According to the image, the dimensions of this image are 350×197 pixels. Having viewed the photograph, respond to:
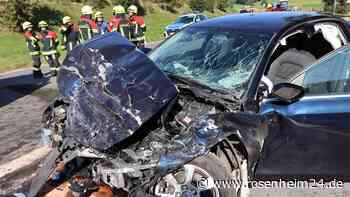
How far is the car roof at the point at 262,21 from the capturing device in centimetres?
400

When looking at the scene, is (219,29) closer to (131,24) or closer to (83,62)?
(83,62)

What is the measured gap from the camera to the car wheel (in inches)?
126

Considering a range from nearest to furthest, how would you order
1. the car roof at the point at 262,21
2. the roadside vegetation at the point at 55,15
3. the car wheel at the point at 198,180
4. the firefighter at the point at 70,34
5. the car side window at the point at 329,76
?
1. the car wheel at the point at 198,180
2. the car side window at the point at 329,76
3. the car roof at the point at 262,21
4. the firefighter at the point at 70,34
5. the roadside vegetation at the point at 55,15

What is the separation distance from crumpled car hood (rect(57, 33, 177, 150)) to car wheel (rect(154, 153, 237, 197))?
19.0 inches

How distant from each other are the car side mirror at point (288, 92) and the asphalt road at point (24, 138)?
1076 mm

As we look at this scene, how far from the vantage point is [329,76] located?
359cm

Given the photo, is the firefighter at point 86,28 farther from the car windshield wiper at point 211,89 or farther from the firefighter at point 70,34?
the car windshield wiper at point 211,89

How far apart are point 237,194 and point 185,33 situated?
2040 millimetres

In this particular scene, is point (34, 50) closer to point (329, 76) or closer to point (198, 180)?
point (198, 180)

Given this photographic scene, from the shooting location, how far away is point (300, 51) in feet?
14.7

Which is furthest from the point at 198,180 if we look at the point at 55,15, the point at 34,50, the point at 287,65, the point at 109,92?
the point at 55,15

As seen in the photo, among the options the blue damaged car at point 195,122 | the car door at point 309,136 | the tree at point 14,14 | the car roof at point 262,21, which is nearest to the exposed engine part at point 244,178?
the blue damaged car at point 195,122

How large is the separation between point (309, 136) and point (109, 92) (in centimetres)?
162

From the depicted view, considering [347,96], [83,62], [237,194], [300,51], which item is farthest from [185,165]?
[300,51]
